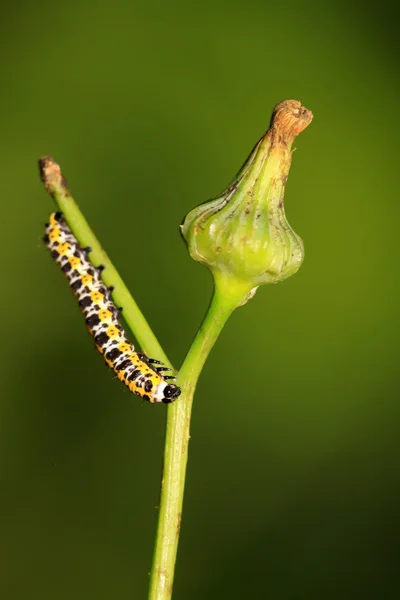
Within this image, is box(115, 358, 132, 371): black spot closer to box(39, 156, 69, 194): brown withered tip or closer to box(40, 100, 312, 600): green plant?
box(40, 100, 312, 600): green plant

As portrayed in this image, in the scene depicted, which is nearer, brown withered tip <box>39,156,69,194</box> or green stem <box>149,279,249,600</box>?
green stem <box>149,279,249,600</box>

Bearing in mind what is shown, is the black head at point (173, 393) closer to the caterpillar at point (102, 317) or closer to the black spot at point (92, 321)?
the caterpillar at point (102, 317)

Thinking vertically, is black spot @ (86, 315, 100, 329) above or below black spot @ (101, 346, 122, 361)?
above

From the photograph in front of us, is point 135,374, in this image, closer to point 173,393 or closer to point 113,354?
point 113,354

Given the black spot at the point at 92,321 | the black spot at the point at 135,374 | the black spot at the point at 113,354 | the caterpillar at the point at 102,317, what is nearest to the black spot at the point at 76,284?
the caterpillar at the point at 102,317

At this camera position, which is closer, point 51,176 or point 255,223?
point 51,176

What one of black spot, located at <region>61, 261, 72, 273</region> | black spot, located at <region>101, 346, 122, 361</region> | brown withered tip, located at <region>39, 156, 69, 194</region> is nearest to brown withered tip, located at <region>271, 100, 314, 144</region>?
brown withered tip, located at <region>39, 156, 69, 194</region>

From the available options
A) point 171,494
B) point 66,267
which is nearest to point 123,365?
point 66,267
